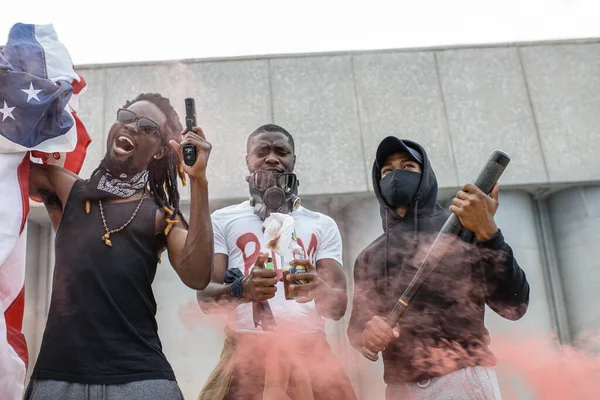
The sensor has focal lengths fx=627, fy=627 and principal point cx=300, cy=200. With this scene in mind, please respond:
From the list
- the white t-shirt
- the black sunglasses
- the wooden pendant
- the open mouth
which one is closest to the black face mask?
the white t-shirt

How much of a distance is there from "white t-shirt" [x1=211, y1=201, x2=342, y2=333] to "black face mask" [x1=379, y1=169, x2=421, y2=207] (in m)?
0.36

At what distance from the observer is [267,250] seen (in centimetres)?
334

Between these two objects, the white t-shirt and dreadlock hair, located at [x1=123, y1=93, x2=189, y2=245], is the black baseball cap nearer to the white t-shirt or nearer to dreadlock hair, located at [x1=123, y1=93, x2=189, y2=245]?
the white t-shirt

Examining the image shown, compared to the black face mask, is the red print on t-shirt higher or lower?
lower

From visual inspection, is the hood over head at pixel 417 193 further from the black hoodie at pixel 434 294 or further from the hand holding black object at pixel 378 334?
the hand holding black object at pixel 378 334

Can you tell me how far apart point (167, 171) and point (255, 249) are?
0.65 m

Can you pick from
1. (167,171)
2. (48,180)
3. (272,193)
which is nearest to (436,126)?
(272,193)

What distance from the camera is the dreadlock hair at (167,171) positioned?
2.94 m

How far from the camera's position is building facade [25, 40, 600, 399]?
283 inches

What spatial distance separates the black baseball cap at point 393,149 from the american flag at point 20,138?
1715 mm

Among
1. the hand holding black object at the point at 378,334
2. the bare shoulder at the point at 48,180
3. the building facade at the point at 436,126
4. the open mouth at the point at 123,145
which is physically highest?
the building facade at the point at 436,126

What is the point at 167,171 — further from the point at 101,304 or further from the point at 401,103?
the point at 401,103

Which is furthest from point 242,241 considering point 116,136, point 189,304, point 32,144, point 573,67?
point 573,67

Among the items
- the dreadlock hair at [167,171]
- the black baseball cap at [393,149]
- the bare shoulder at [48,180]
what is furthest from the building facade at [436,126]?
the bare shoulder at [48,180]
